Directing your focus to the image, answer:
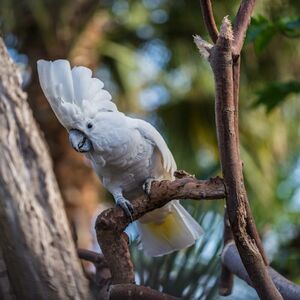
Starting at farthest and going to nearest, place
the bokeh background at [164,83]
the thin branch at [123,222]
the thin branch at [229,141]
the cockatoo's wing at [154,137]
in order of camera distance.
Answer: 1. the bokeh background at [164,83]
2. the cockatoo's wing at [154,137]
3. the thin branch at [123,222]
4. the thin branch at [229,141]

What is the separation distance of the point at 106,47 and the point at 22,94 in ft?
8.97

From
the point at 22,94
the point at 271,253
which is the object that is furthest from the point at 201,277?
the point at 271,253

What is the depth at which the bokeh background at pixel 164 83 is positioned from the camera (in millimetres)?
3363

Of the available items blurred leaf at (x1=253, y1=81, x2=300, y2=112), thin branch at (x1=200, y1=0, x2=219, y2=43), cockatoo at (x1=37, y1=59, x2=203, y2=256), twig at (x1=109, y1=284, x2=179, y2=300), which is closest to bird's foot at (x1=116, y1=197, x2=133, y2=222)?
cockatoo at (x1=37, y1=59, x2=203, y2=256)

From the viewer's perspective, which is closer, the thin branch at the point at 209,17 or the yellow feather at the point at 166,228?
the thin branch at the point at 209,17

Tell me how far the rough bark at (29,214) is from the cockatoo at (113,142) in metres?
0.13

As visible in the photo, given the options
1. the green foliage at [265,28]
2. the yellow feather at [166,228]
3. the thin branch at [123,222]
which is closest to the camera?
the thin branch at [123,222]

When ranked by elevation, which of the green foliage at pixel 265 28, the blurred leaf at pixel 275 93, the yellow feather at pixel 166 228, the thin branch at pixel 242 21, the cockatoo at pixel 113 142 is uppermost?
the green foliage at pixel 265 28

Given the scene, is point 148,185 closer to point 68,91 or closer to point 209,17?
point 68,91

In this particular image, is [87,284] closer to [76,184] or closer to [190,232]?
[190,232]

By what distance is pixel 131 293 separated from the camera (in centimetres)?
83

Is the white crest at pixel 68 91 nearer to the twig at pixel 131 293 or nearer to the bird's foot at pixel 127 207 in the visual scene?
the bird's foot at pixel 127 207

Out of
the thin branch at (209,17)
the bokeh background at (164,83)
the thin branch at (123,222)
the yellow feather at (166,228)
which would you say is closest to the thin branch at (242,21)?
the thin branch at (209,17)

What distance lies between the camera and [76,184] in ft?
11.3
